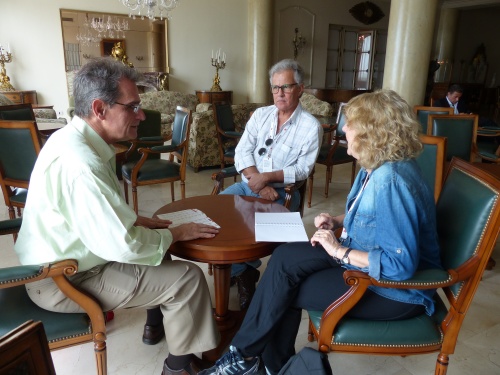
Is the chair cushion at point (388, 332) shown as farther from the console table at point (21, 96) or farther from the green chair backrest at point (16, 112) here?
the console table at point (21, 96)

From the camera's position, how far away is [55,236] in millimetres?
1218

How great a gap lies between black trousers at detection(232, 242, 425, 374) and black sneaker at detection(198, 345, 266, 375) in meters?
0.03

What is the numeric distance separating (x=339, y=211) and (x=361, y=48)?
7.52 metres

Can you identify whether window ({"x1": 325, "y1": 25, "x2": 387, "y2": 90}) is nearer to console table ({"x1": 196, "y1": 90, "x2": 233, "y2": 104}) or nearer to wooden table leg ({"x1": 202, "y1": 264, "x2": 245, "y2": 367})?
console table ({"x1": 196, "y1": 90, "x2": 233, "y2": 104})

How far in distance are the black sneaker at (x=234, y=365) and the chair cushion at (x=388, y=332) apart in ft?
1.15

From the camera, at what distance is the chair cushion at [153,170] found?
3.08 metres

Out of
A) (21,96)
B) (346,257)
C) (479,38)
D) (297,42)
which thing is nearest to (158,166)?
(346,257)

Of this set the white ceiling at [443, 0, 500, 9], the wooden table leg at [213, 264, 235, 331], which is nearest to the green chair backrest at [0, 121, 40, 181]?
the wooden table leg at [213, 264, 235, 331]

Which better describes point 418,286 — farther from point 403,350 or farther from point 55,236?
point 55,236

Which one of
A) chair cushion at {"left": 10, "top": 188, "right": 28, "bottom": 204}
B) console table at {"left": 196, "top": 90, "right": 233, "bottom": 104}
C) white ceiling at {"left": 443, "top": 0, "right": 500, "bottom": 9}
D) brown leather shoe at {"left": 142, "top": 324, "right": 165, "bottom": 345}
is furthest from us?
white ceiling at {"left": 443, "top": 0, "right": 500, "bottom": 9}

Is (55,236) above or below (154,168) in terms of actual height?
above

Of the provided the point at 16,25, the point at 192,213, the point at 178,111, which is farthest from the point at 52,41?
the point at 192,213

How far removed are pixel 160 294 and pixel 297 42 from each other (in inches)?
336

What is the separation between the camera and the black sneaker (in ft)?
4.56
